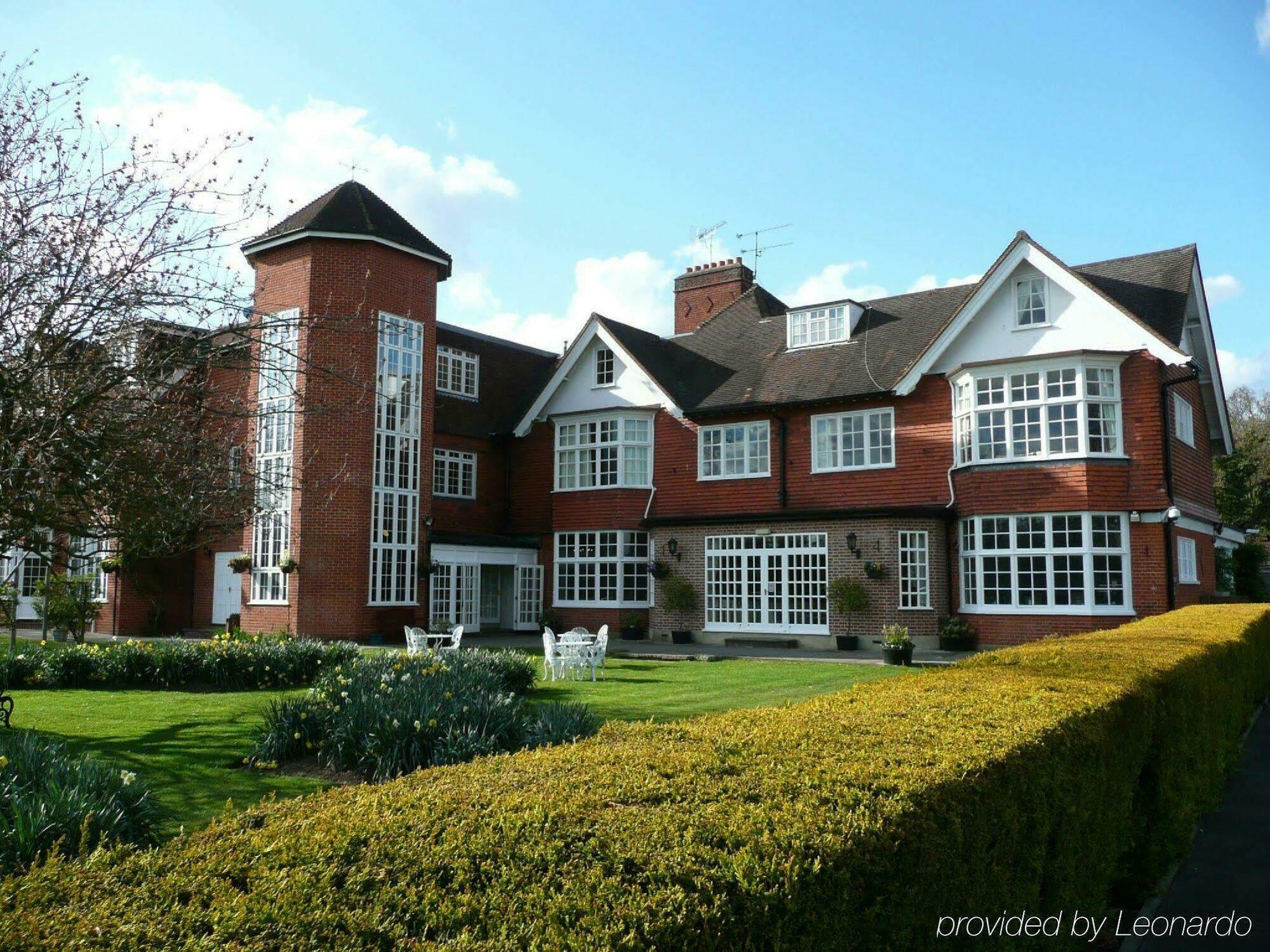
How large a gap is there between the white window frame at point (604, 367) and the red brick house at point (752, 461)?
0.11m

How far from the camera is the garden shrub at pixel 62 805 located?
4.88 metres

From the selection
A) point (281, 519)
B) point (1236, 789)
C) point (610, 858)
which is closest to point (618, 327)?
point (281, 519)

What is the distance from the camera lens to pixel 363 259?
24734mm

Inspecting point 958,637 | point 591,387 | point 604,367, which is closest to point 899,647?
point 958,637

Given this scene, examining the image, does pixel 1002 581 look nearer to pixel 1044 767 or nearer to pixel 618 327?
pixel 618 327

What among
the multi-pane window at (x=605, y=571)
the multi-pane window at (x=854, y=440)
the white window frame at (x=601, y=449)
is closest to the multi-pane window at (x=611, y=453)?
the white window frame at (x=601, y=449)

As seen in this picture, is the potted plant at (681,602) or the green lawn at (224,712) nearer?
the green lawn at (224,712)

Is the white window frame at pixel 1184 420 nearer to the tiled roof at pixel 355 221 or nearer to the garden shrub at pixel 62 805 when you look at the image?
the tiled roof at pixel 355 221

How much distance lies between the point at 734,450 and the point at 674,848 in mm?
23790

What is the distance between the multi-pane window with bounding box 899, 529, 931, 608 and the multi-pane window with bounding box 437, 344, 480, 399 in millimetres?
14364

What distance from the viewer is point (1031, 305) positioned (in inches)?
888

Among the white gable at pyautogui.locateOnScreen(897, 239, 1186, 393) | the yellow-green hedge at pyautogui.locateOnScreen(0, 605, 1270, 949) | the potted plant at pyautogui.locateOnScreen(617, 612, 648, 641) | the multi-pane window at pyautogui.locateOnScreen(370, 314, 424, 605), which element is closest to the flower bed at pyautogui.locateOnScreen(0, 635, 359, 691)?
the multi-pane window at pyautogui.locateOnScreen(370, 314, 424, 605)

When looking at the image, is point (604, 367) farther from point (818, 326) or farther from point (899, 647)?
point (899, 647)

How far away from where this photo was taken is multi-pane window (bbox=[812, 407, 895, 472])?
24.4 meters
